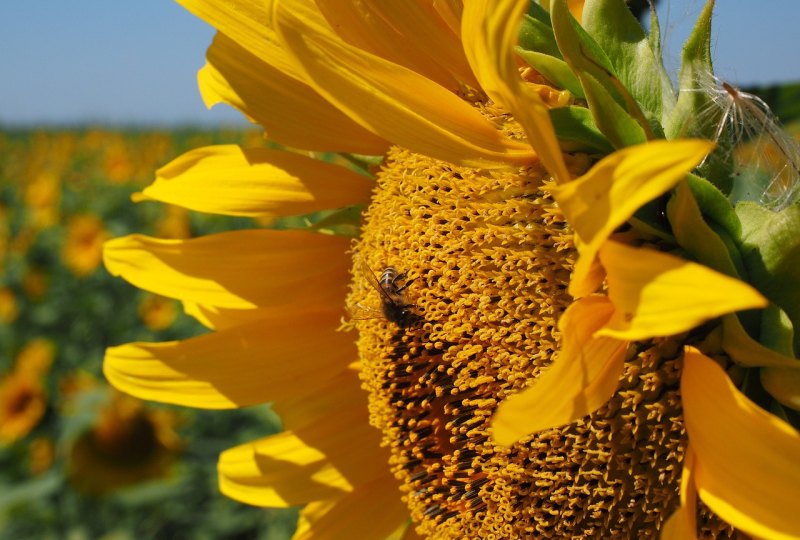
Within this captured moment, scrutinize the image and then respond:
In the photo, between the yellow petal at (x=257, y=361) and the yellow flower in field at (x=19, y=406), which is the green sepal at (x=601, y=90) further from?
the yellow flower in field at (x=19, y=406)

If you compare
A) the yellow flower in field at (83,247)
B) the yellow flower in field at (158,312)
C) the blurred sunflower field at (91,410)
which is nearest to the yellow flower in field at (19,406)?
the blurred sunflower field at (91,410)

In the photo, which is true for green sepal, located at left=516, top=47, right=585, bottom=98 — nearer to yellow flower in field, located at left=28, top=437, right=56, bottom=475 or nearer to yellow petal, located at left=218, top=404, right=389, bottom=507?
yellow petal, located at left=218, top=404, right=389, bottom=507

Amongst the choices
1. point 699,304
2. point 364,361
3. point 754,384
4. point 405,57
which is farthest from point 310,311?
point 699,304

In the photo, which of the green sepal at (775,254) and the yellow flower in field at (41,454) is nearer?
the green sepal at (775,254)

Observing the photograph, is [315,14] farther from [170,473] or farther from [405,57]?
[170,473]

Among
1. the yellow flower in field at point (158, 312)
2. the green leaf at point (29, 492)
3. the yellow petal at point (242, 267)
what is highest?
the yellow petal at point (242, 267)

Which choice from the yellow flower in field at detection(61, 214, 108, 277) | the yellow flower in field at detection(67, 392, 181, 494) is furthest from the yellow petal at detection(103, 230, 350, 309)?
the yellow flower in field at detection(61, 214, 108, 277)
